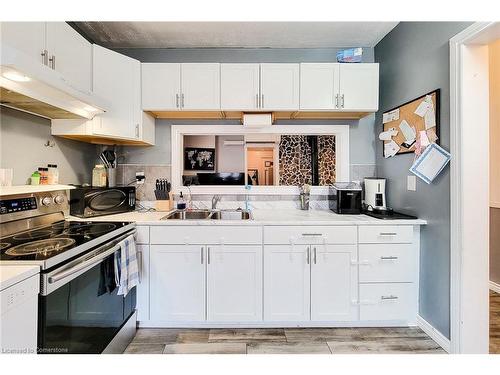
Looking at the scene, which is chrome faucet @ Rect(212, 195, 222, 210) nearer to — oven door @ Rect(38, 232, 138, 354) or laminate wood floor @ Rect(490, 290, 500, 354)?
oven door @ Rect(38, 232, 138, 354)

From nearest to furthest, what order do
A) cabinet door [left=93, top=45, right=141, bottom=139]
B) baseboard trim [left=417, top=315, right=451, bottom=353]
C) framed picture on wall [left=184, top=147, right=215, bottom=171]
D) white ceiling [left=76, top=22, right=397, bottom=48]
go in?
baseboard trim [left=417, top=315, right=451, bottom=353] → cabinet door [left=93, top=45, right=141, bottom=139] → white ceiling [left=76, top=22, right=397, bottom=48] → framed picture on wall [left=184, top=147, right=215, bottom=171]

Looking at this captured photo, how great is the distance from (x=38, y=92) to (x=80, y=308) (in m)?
1.21

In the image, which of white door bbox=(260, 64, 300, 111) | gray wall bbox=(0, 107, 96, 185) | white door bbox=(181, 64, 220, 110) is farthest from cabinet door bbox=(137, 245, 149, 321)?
white door bbox=(260, 64, 300, 111)

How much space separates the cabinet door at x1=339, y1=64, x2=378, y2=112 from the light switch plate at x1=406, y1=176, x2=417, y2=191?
0.71 meters

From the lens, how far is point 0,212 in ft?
4.91

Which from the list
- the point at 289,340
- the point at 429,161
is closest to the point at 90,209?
the point at 289,340

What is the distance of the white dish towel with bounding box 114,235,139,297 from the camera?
1.69 m

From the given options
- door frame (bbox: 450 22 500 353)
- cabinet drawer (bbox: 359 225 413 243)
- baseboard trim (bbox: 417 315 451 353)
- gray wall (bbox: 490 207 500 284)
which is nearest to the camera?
door frame (bbox: 450 22 500 353)

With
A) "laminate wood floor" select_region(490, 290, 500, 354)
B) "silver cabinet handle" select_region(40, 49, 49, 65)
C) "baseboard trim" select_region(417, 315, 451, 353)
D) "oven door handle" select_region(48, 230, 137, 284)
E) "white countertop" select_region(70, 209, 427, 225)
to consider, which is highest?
"silver cabinet handle" select_region(40, 49, 49, 65)

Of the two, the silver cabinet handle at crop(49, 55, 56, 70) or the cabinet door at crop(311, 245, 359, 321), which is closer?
the silver cabinet handle at crop(49, 55, 56, 70)

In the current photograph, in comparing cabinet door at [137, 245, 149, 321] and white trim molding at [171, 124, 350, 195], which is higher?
white trim molding at [171, 124, 350, 195]

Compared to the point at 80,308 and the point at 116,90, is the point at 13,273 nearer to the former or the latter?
the point at 80,308

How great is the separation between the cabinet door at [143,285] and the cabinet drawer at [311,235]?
0.94 meters

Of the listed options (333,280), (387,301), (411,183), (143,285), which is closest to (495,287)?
(387,301)
